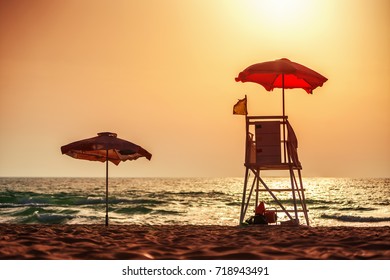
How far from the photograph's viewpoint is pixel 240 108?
9.41 m

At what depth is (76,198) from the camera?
138 ft

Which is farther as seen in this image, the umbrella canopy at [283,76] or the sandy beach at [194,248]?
the umbrella canopy at [283,76]

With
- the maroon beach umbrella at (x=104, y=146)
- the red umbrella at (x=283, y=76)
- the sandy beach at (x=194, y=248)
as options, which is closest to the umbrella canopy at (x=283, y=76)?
the red umbrella at (x=283, y=76)

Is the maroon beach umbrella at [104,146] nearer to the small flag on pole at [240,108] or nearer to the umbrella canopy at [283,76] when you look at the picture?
the small flag on pole at [240,108]

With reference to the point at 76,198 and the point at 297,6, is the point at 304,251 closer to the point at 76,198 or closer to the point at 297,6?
the point at 297,6

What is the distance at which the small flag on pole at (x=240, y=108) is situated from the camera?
9.38 m

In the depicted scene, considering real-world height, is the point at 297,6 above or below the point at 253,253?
above

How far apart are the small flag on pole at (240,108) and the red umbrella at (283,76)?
1.26 ft

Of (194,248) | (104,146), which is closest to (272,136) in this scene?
(104,146)

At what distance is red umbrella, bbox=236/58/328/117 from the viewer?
9125 millimetres

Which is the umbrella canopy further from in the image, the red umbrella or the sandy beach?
the sandy beach

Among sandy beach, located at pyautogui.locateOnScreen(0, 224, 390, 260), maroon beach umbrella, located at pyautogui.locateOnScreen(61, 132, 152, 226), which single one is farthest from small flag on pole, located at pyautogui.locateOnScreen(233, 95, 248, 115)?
sandy beach, located at pyautogui.locateOnScreen(0, 224, 390, 260)
